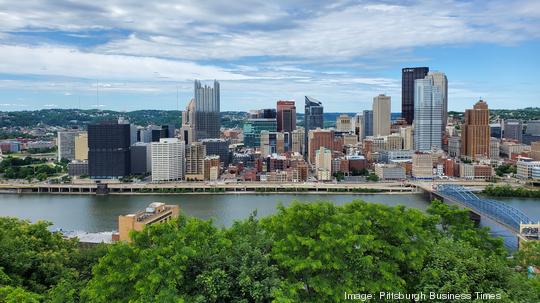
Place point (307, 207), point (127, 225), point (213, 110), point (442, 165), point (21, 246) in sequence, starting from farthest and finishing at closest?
point (213, 110) < point (442, 165) < point (127, 225) < point (21, 246) < point (307, 207)

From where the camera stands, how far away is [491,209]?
12.5 meters

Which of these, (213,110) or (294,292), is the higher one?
(213,110)

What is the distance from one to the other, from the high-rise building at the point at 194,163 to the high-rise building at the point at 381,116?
18390mm

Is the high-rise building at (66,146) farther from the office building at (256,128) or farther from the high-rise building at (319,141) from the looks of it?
the high-rise building at (319,141)

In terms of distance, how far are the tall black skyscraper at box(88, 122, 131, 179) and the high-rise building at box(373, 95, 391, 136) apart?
2062 cm

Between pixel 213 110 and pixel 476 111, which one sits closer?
pixel 476 111

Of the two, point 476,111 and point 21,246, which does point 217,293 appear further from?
point 476,111

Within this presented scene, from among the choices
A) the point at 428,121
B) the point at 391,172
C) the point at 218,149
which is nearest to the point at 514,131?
the point at 428,121

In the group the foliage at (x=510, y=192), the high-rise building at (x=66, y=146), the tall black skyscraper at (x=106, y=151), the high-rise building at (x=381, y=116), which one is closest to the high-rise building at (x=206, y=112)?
the high-rise building at (x=66, y=146)

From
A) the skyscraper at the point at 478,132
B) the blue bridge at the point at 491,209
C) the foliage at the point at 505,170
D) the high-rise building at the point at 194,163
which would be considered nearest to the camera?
the blue bridge at the point at 491,209

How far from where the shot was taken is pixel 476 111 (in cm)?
2783

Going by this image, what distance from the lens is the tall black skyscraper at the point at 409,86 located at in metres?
41.5

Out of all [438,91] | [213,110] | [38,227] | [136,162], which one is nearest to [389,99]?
[438,91]

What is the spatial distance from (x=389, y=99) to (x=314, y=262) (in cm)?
3633
